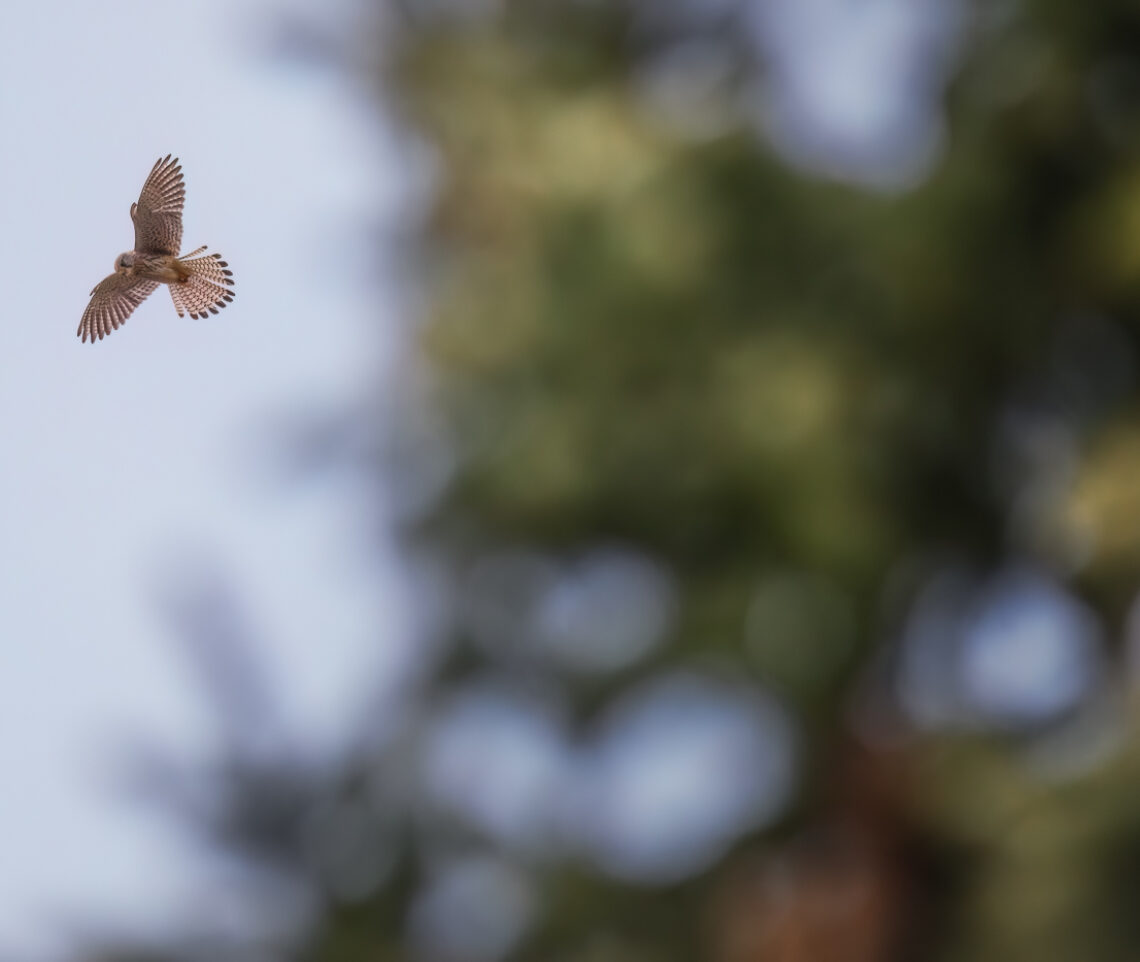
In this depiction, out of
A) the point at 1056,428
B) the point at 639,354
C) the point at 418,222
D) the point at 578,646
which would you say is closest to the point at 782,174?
the point at 639,354

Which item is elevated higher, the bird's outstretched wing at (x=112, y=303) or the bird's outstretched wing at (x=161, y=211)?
the bird's outstretched wing at (x=161, y=211)

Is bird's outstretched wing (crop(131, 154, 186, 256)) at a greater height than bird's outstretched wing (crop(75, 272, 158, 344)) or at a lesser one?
greater

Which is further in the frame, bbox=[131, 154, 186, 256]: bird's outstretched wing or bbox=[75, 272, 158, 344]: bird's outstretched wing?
bbox=[131, 154, 186, 256]: bird's outstretched wing

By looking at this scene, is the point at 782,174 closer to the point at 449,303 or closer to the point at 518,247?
the point at 518,247

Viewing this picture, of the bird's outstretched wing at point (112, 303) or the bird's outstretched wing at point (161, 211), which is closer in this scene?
the bird's outstretched wing at point (112, 303)

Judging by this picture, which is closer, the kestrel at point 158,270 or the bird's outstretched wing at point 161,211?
the kestrel at point 158,270
